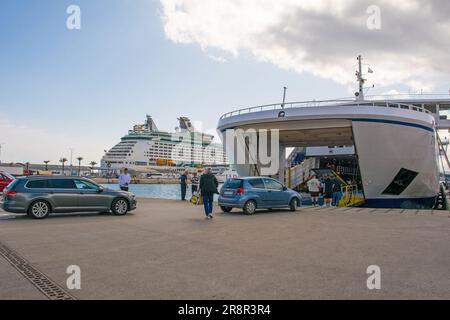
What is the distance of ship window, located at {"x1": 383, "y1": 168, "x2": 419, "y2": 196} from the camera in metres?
18.1

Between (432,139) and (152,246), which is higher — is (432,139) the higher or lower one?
the higher one

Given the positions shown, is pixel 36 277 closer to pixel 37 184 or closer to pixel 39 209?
pixel 39 209

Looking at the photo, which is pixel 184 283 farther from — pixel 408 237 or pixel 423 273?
pixel 408 237

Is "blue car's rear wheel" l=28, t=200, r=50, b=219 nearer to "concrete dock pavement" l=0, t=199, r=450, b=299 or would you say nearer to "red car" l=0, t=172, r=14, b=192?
"concrete dock pavement" l=0, t=199, r=450, b=299

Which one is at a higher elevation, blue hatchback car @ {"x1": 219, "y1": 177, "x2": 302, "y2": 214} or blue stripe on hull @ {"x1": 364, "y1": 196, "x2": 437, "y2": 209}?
blue hatchback car @ {"x1": 219, "y1": 177, "x2": 302, "y2": 214}

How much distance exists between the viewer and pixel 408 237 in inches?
326

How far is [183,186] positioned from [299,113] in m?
7.42

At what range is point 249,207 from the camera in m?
13.2

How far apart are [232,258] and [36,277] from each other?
2836 millimetres

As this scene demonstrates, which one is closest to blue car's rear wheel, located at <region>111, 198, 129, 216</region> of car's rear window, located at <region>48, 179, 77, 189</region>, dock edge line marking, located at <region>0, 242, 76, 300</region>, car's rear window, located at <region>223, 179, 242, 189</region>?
car's rear window, located at <region>48, 179, 77, 189</region>

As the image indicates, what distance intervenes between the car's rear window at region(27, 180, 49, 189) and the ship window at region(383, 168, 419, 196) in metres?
14.8

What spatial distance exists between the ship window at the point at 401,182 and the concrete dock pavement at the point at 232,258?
7950 millimetres

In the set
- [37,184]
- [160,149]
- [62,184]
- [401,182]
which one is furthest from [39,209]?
[160,149]
